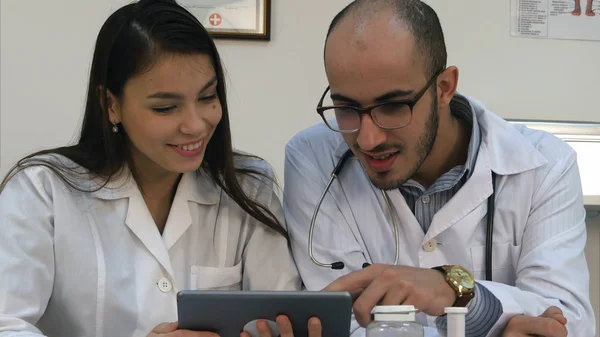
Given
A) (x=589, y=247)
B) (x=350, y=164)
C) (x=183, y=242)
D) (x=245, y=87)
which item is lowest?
(x=589, y=247)

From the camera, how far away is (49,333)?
145 centimetres

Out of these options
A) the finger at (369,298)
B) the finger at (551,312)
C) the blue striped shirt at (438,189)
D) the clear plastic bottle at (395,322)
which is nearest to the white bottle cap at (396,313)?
the clear plastic bottle at (395,322)

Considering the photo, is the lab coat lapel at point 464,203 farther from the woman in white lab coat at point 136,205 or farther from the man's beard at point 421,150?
the woman in white lab coat at point 136,205

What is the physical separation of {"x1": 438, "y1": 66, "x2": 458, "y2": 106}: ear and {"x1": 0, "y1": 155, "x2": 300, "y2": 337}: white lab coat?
0.51m

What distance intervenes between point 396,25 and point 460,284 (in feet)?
1.85

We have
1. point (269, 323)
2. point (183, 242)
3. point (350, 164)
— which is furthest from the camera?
point (350, 164)

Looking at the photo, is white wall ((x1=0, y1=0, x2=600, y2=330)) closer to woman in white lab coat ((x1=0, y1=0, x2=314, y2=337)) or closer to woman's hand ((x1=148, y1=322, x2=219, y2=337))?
woman in white lab coat ((x1=0, y1=0, x2=314, y2=337))

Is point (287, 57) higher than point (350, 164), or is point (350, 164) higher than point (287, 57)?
point (287, 57)

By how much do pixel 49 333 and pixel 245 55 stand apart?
3.48 ft

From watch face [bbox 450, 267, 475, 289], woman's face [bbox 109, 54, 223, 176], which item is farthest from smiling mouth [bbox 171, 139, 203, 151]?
watch face [bbox 450, 267, 475, 289]

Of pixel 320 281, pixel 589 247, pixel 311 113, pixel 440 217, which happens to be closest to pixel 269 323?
pixel 320 281

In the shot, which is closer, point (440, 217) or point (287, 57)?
point (440, 217)

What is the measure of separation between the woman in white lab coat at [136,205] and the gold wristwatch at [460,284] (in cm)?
45

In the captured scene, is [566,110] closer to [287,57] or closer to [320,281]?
[287,57]
